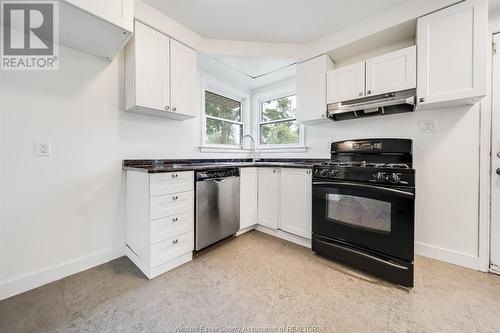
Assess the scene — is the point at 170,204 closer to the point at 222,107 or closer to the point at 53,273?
the point at 53,273

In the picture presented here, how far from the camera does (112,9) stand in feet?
4.54

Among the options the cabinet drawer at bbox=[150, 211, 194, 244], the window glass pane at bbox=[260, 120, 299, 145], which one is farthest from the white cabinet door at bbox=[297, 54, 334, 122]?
the cabinet drawer at bbox=[150, 211, 194, 244]

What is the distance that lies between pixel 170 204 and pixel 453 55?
109 inches

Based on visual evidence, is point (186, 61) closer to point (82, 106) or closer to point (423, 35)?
point (82, 106)

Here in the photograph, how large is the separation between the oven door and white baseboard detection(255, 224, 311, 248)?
354mm

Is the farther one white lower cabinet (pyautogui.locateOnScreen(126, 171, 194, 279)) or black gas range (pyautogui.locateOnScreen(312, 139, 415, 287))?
white lower cabinet (pyautogui.locateOnScreen(126, 171, 194, 279))

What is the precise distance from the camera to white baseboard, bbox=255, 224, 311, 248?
7.41 ft

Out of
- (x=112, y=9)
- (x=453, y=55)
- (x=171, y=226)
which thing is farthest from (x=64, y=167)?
(x=453, y=55)

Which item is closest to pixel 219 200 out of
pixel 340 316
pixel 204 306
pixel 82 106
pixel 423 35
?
pixel 204 306

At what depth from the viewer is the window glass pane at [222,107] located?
308cm

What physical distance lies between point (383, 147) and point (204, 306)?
224cm

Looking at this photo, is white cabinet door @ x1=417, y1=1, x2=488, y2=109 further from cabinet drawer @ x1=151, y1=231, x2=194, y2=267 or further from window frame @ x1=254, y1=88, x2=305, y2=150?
cabinet drawer @ x1=151, y1=231, x2=194, y2=267

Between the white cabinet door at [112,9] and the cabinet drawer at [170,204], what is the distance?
136 centimetres

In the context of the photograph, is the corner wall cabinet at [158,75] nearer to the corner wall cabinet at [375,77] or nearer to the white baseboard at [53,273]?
the white baseboard at [53,273]
